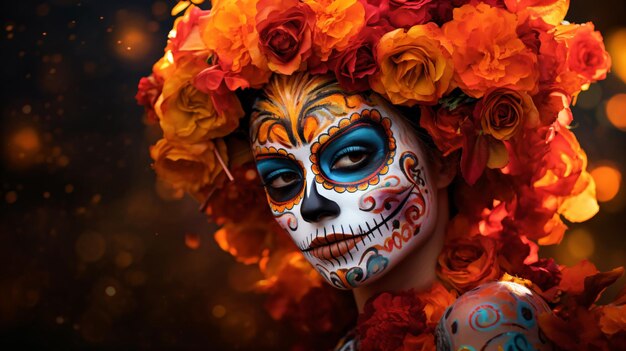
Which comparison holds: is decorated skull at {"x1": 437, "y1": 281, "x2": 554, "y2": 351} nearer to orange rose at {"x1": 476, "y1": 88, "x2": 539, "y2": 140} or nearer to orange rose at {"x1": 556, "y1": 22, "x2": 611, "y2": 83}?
orange rose at {"x1": 476, "y1": 88, "x2": 539, "y2": 140}

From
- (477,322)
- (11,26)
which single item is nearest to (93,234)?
(11,26)

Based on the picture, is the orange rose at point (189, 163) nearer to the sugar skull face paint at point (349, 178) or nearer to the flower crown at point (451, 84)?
the flower crown at point (451, 84)

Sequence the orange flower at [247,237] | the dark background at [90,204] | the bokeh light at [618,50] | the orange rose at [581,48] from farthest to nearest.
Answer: the dark background at [90,204] < the bokeh light at [618,50] < the orange flower at [247,237] < the orange rose at [581,48]

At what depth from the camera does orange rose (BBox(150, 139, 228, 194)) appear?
7.71ft

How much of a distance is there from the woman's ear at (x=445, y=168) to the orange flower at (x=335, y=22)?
42 cm

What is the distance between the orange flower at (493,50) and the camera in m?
1.92

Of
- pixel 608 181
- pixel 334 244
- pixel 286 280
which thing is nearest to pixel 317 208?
pixel 334 244

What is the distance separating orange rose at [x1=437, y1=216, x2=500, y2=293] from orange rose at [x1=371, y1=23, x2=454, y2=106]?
39 centimetres

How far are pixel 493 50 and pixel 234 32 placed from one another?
64 cm

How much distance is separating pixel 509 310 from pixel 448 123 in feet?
1.68

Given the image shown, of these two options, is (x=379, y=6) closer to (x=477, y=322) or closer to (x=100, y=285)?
(x=477, y=322)

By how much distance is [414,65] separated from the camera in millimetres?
1993

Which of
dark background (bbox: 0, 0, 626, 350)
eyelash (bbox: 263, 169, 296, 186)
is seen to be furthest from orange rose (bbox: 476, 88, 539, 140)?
dark background (bbox: 0, 0, 626, 350)

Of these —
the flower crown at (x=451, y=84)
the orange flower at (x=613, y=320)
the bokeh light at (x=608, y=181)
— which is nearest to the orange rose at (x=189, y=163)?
the flower crown at (x=451, y=84)
